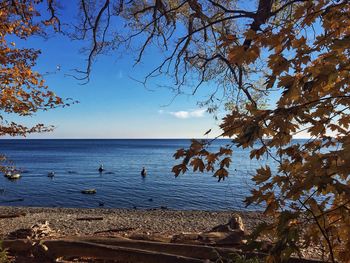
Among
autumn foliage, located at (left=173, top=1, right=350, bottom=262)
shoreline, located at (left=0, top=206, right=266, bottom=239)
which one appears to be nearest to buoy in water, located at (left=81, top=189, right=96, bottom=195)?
shoreline, located at (left=0, top=206, right=266, bottom=239)

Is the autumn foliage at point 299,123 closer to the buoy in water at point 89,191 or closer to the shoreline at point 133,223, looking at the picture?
the shoreline at point 133,223

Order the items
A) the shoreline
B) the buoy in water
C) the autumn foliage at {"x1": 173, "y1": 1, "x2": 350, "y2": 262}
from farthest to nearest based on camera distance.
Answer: the buoy in water < the shoreline < the autumn foliage at {"x1": 173, "y1": 1, "x2": 350, "y2": 262}

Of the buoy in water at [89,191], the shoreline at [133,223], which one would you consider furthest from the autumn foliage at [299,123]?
the buoy in water at [89,191]

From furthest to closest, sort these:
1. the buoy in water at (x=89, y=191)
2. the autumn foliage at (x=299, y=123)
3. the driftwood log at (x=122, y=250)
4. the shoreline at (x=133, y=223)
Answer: the buoy in water at (x=89, y=191), the shoreline at (x=133, y=223), the driftwood log at (x=122, y=250), the autumn foliage at (x=299, y=123)

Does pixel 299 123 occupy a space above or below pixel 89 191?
above

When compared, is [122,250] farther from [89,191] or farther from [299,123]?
[89,191]

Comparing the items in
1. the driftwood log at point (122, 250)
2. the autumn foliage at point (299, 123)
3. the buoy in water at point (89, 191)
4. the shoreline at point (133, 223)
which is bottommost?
the buoy in water at point (89, 191)

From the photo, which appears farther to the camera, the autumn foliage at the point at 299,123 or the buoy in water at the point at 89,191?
the buoy in water at the point at 89,191

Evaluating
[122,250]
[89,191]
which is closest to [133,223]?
[122,250]

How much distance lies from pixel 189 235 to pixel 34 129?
5279mm

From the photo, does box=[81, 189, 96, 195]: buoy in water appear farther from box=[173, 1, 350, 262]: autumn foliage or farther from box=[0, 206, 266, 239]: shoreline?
box=[173, 1, 350, 262]: autumn foliage

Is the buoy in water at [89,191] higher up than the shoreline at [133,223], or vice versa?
the shoreline at [133,223]

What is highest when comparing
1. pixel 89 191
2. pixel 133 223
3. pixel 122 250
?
pixel 122 250

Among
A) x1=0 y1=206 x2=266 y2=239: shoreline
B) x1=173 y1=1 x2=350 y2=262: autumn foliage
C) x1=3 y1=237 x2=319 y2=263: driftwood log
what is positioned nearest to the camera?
x1=173 y1=1 x2=350 y2=262: autumn foliage
